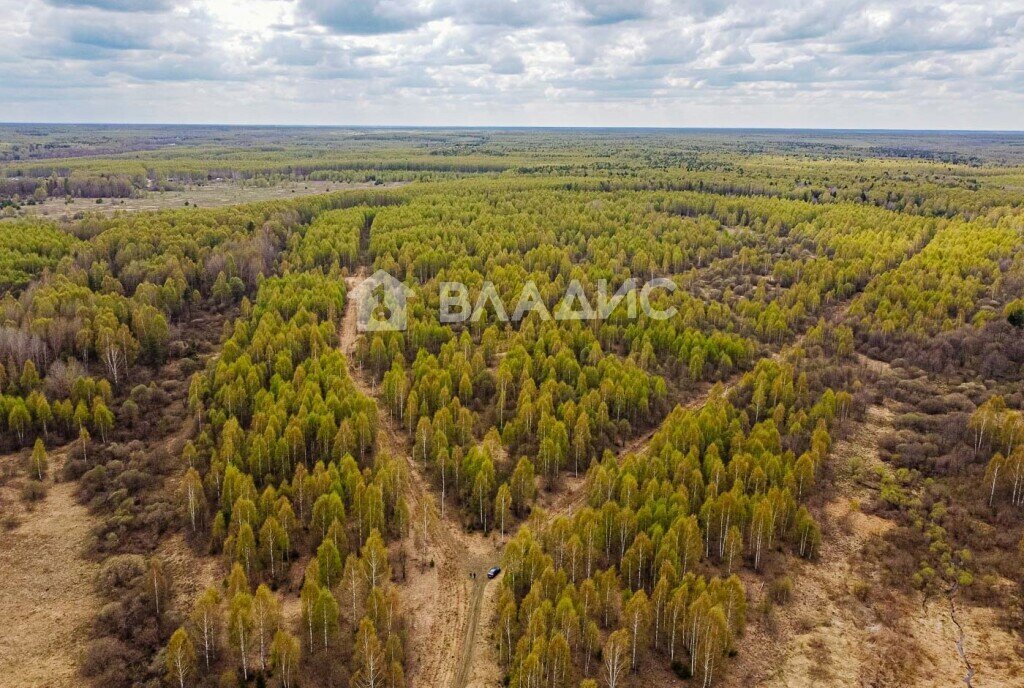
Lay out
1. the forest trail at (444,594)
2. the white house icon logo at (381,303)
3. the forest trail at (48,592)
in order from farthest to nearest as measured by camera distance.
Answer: the white house icon logo at (381,303) → the forest trail at (444,594) → the forest trail at (48,592)

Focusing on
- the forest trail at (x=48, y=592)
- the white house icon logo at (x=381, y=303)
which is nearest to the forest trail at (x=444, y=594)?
the forest trail at (x=48, y=592)

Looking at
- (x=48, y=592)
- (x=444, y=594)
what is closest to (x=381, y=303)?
(x=48, y=592)

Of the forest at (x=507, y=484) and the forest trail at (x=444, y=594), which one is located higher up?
the forest at (x=507, y=484)

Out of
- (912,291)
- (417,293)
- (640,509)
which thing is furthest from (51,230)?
(912,291)

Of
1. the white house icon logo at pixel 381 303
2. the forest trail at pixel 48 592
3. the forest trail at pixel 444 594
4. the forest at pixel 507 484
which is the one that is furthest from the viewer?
the white house icon logo at pixel 381 303

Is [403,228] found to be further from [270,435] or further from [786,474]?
[786,474]

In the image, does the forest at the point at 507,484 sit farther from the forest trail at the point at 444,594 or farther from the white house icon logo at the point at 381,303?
the white house icon logo at the point at 381,303

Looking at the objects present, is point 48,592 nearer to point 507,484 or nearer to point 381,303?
point 507,484
